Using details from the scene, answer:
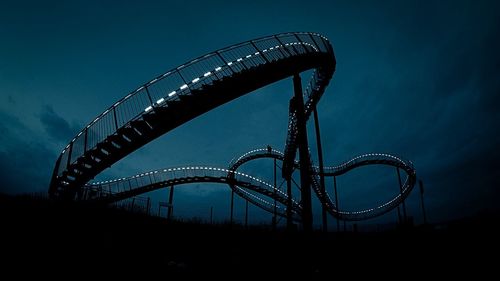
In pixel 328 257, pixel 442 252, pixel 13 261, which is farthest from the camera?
pixel 328 257

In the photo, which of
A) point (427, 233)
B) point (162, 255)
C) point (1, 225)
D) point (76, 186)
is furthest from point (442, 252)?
point (76, 186)

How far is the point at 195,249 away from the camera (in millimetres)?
7473

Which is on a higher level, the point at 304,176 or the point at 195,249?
the point at 304,176

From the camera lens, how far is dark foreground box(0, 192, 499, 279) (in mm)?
5023

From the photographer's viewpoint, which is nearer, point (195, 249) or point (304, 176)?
point (195, 249)

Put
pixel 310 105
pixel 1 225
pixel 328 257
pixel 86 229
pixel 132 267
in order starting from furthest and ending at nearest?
pixel 310 105, pixel 328 257, pixel 86 229, pixel 132 267, pixel 1 225

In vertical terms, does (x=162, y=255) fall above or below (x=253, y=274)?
above

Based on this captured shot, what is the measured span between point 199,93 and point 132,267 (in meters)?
7.02

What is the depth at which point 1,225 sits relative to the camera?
196 inches

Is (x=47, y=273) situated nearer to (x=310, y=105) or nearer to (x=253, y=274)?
(x=253, y=274)

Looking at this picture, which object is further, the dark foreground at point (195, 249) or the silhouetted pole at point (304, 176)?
the silhouetted pole at point (304, 176)

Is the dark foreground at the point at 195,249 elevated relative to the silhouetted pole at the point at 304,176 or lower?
lower

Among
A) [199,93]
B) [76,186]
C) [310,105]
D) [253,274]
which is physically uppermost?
[310,105]

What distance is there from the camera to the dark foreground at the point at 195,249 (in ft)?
16.5
